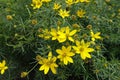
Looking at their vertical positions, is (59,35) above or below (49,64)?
above

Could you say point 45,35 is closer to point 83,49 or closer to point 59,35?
point 59,35

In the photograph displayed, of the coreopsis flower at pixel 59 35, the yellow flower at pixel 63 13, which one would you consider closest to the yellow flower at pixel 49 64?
the coreopsis flower at pixel 59 35

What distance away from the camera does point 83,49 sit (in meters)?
2.00

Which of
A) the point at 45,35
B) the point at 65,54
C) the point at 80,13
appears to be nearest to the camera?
the point at 65,54

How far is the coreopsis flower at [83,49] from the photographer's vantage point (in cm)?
198

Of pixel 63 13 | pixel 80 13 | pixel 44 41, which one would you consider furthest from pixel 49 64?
pixel 80 13

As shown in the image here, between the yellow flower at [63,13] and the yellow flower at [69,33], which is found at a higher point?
the yellow flower at [63,13]

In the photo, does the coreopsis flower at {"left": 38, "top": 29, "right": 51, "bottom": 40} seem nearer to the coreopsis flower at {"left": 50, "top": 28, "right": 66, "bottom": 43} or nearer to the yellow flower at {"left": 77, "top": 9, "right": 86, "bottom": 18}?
the coreopsis flower at {"left": 50, "top": 28, "right": 66, "bottom": 43}

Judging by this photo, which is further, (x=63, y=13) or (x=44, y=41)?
(x=63, y=13)

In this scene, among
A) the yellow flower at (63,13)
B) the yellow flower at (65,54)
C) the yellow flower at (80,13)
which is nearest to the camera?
the yellow flower at (65,54)

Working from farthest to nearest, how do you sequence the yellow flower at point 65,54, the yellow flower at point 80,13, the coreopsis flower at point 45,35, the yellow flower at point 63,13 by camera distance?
the yellow flower at point 80,13 < the yellow flower at point 63,13 < the coreopsis flower at point 45,35 < the yellow flower at point 65,54

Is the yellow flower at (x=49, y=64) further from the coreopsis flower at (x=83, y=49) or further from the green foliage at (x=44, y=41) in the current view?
the coreopsis flower at (x=83, y=49)

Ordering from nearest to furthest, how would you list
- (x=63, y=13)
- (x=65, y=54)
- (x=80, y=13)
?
1. (x=65, y=54)
2. (x=63, y=13)
3. (x=80, y=13)

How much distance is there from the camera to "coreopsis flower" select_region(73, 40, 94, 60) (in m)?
1.98
